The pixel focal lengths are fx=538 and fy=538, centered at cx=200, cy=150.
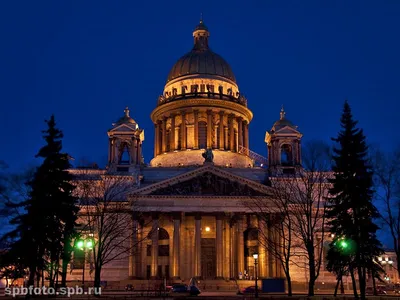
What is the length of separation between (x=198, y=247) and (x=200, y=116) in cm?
2607

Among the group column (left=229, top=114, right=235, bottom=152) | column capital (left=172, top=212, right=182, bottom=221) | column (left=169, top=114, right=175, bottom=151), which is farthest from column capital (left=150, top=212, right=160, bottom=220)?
column (left=229, top=114, right=235, bottom=152)

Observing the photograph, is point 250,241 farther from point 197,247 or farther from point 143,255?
point 143,255

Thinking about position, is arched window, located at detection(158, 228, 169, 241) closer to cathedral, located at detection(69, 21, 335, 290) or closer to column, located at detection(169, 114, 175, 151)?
cathedral, located at detection(69, 21, 335, 290)

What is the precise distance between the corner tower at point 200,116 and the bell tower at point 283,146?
9.64m

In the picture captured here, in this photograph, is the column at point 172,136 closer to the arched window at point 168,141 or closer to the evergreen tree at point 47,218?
the arched window at point 168,141

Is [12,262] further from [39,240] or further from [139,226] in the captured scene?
[139,226]

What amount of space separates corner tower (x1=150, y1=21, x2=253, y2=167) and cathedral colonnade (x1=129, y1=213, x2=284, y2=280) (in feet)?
43.2

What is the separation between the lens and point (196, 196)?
2418 inches

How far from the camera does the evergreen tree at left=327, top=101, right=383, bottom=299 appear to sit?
3819cm

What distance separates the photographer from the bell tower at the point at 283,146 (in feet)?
222

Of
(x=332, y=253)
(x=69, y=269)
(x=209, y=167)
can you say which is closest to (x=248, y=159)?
(x=209, y=167)

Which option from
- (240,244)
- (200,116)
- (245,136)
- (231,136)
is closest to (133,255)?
(240,244)

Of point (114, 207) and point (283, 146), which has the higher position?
point (283, 146)

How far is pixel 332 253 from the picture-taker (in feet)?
132
